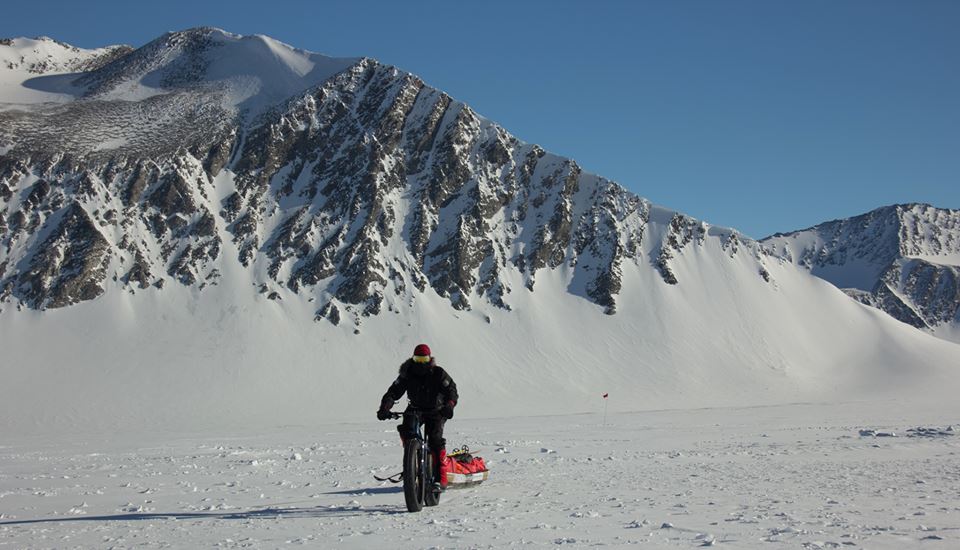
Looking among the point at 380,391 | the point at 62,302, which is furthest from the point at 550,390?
the point at 62,302

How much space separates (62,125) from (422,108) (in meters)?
51.2

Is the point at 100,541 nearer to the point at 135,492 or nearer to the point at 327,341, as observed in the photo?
the point at 135,492

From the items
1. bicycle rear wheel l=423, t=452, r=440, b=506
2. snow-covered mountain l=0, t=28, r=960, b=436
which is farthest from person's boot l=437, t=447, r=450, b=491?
snow-covered mountain l=0, t=28, r=960, b=436

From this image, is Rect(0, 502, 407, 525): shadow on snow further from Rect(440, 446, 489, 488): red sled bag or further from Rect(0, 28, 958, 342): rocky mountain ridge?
Rect(0, 28, 958, 342): rocky mountain ridge

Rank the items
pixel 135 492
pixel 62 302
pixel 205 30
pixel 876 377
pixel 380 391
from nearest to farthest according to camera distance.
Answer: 1. pixel 135 492
2. pixel 380 391
3. pixel 62 302
4. pixel 876 377
5. pixel 205 30

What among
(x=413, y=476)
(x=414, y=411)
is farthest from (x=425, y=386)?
(x=413, y=476)

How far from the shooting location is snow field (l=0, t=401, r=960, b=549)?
891cm

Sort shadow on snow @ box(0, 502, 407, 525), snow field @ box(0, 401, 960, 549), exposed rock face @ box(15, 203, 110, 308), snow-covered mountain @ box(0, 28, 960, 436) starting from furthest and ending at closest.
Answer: exposed rock face @ box(15, 203, 110, 308) < snow-covered mountain @ box(0, 28, 960, 436) < shadow on snow @ box(0, 502, 407, 525) < snow field @ box(0, 401, 960, 549)

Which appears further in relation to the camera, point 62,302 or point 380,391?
point 62,302

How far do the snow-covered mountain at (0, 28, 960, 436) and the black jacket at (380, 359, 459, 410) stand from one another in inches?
2375

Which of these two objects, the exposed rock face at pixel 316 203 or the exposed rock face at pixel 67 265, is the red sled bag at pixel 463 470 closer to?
the exposed rock face at pixel 316 203

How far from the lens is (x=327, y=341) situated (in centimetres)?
8619

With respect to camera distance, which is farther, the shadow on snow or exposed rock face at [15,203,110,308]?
exposed rock face at [15,203,110,308]

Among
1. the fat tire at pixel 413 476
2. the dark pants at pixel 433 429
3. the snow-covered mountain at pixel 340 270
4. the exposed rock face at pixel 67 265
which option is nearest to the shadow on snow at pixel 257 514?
the fat tire at pixel 413 476
